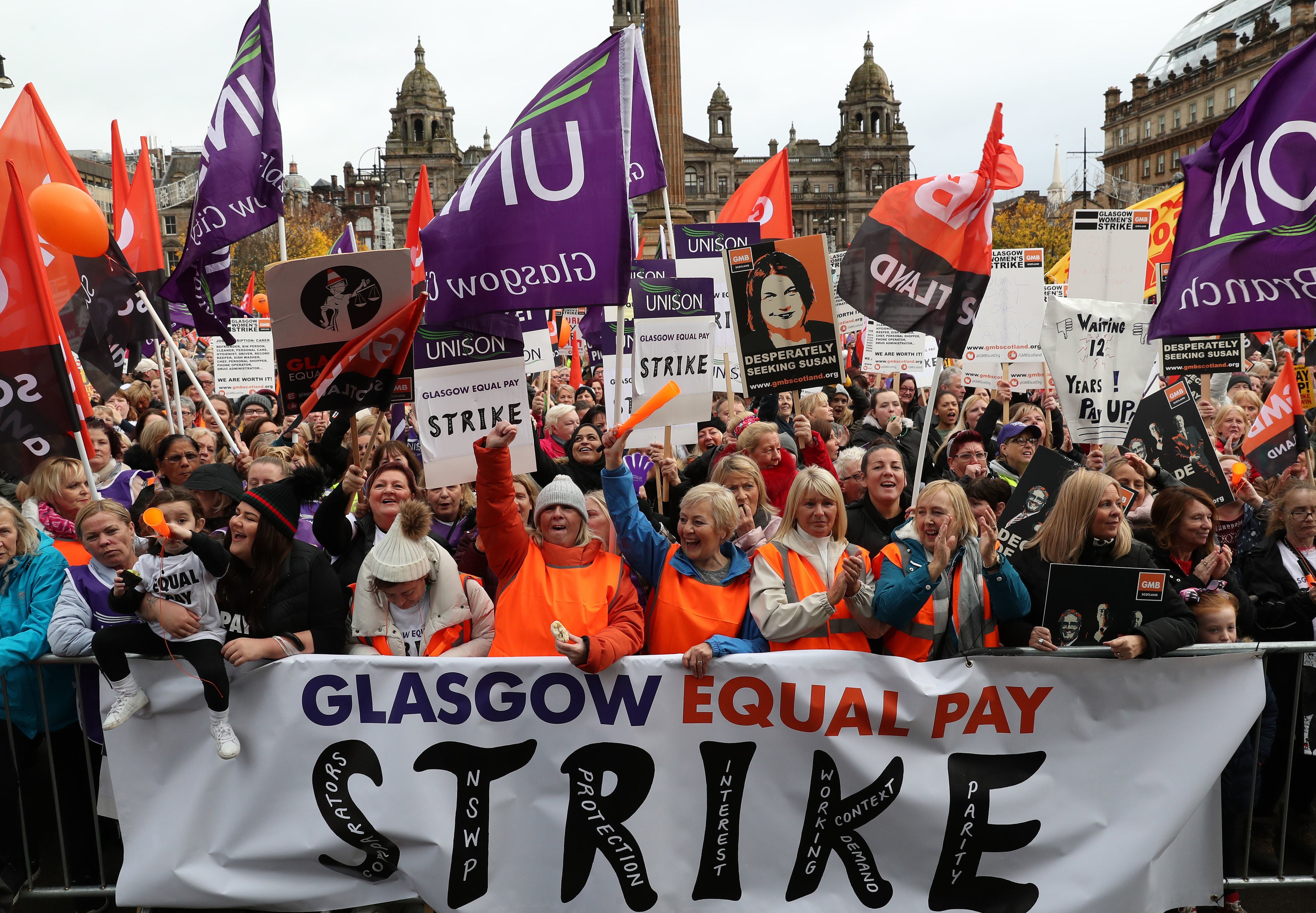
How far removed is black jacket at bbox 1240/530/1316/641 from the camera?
4598 millimetres

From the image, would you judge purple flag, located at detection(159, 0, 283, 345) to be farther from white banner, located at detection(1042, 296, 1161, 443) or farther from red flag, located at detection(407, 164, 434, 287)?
white banner, located at detection(1042, 296, 1161, 443)

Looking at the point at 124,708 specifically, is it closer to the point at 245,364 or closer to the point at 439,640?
the point at 439,640

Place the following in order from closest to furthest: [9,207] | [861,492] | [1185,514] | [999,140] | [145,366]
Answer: [1185,514] → [9,207] → [999,140] → [861,492] → [145,366]

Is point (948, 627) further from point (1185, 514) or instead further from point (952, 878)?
point (1185, 514)

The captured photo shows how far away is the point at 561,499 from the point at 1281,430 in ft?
16.7

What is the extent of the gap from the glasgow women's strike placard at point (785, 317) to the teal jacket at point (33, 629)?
4.01 metres

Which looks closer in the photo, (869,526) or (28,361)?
(28,361)

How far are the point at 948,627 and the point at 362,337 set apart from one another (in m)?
2.89

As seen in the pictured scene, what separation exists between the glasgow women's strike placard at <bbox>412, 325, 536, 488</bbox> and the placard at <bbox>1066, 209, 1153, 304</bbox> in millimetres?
5407

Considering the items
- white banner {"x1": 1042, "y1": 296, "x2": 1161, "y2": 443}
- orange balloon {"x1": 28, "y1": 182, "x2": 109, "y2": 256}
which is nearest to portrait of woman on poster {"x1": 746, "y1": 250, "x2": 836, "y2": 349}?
white banner {"x1": 1042, "y1": 296, "x2": 1161, "y2": 443}

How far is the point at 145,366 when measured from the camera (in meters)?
17.0

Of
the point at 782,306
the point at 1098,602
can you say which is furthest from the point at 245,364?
the point at 1098,602

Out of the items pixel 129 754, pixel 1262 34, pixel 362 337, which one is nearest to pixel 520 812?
pixel 129 754

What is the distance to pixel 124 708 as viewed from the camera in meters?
3.71
